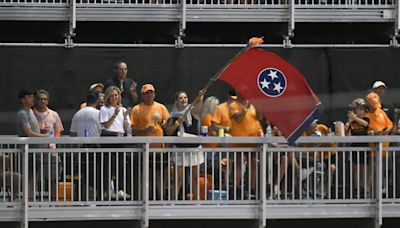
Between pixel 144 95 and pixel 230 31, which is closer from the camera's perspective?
pixel 144 95

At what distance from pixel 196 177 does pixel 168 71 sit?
236 inches

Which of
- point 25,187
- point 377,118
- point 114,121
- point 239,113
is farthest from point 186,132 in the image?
point 377,118

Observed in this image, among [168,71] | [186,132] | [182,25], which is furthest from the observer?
[182,25]

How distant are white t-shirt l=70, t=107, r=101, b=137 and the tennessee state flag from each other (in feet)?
5.75

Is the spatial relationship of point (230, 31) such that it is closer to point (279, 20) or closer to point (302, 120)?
point (279, 20)

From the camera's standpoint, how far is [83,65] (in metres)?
26.3

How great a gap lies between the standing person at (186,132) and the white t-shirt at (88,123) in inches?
37.3

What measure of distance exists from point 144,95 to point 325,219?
2950 millimetres

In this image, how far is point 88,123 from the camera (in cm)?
2127

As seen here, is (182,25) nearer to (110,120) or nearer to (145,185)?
(110,120)

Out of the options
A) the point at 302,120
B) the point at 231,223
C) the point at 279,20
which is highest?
the point at 279,20

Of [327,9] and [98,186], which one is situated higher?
[327,9]

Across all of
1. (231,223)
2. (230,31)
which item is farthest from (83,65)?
(231,223)

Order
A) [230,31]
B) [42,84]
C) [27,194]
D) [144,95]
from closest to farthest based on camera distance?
[27,194] → [144,95] → [42,84] → [230,31]
